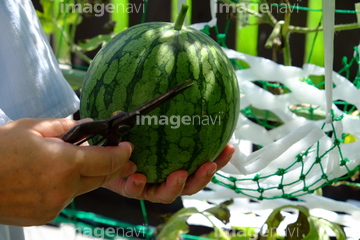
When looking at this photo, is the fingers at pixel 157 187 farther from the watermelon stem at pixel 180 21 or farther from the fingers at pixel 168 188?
the watermelon stem at pixel 180 21

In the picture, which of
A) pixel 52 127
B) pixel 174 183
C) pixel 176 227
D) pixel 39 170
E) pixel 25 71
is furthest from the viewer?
pixel 176 227

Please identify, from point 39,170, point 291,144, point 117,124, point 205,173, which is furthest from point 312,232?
point 39,170

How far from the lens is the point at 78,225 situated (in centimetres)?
247

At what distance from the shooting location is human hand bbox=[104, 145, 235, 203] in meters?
1.12

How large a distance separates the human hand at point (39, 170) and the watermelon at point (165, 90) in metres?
0.13

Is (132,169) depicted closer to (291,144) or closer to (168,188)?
(168,188)

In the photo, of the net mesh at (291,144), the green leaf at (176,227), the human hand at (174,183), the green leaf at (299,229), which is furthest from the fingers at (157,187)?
the green leaf at (299,229)

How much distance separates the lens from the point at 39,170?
892 mm

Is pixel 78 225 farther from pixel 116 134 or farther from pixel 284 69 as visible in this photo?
pixel 116 134

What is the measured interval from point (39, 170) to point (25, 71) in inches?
21.5

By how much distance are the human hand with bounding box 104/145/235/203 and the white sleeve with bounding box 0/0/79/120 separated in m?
0.31

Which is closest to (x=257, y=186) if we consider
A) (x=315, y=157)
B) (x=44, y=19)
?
(x=315, y=157)

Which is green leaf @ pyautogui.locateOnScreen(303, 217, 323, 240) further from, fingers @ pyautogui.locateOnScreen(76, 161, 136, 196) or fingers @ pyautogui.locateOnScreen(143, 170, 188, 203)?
fingers @ pyautogui.locateOnScreen(76, 161, 136, 196)

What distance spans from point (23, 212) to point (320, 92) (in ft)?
3.48
